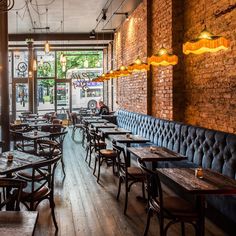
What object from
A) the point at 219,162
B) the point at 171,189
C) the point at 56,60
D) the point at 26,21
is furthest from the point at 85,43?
the point at 219,162

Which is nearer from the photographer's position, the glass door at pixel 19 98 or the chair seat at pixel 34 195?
the chair seat at pixel 34 195

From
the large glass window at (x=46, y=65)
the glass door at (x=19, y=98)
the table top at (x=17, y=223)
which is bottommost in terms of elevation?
the table top at (x=17, y=223)

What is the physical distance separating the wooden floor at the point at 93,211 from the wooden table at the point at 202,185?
2.57 ft

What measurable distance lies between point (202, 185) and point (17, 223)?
5.52ft

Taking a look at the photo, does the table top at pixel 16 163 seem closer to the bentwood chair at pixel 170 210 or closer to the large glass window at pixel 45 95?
the bentwood chair at pixel 170 210

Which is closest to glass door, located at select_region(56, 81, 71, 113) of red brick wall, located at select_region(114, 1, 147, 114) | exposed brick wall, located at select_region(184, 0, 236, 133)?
red brick wall, located at select_region(114, 1, 147, 114)

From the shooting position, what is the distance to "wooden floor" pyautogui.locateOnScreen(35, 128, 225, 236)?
3941 millimetres

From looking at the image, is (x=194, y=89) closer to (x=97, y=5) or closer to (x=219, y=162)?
(x=219, y=162)

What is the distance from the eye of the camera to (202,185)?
3.14 m

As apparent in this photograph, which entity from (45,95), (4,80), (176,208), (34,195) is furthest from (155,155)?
(45,95)

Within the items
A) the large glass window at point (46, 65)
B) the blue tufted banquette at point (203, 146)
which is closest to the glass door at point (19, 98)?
the large glass window at point (46, 65)

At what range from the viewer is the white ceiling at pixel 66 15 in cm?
932

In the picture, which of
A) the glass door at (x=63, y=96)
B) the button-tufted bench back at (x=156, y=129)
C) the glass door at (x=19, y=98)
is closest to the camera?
the button-tufted bench back at (x=156, y=129)

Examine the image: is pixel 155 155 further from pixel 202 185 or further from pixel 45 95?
pixel 45 95
